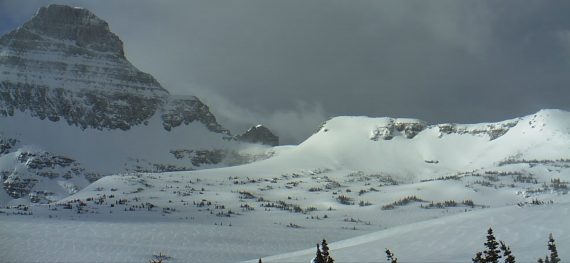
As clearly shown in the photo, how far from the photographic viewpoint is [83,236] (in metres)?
178

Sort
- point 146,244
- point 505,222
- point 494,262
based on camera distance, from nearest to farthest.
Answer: point 494,262 < point 505,222 < point 146,244

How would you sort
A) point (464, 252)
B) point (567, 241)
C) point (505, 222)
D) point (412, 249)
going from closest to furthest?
point (567, 241) → point (464, 252) → point (412, 249) → point (505, 222)

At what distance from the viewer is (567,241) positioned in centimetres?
7856

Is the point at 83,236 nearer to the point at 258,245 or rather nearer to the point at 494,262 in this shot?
the point at 258,245

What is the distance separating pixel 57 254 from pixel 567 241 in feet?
367

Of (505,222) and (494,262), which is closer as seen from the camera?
(494,262)

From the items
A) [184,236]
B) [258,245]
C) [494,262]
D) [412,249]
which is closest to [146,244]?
[184,236]

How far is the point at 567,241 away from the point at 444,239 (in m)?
18.1

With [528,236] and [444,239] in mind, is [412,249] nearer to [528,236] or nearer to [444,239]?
[444,239]

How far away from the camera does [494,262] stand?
36312 millimetres

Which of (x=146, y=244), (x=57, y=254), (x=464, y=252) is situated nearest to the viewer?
(x=464, y=252)

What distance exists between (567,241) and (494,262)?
47.7m

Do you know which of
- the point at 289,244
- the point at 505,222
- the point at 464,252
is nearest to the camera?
the point at 464,252

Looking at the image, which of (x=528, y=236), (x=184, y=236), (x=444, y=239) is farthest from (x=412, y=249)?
(x=184, y=236)
